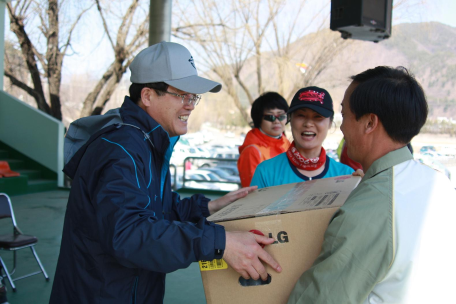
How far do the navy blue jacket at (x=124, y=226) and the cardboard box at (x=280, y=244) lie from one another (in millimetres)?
109

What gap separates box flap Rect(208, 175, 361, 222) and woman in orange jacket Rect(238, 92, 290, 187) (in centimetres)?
163

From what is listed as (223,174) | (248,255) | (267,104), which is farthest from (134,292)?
(223,174)

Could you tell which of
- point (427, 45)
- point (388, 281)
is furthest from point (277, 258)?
point (427, 45)

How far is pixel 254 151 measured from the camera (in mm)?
3371

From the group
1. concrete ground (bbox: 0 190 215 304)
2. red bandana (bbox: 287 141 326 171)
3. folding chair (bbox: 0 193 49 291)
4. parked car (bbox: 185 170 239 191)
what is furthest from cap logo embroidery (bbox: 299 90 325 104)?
parked car (bbox: 185 170 239 191)

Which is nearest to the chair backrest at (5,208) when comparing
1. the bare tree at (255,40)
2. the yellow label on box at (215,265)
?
the yellow label on box at (215,265)

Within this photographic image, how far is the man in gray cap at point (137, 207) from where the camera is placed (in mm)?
1205

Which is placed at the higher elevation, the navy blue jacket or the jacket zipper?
the navy blue jacket

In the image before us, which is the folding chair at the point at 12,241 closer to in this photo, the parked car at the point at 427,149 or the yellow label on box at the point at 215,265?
the yellow label on box at the point at 215,265

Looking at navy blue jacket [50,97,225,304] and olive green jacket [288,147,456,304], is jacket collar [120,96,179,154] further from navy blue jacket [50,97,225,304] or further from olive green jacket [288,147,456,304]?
olive green jacket [288,147,456,304]

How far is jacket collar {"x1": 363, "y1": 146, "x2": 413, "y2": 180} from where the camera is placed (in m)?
1.18

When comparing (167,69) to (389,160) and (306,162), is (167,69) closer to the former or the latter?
(389,160)

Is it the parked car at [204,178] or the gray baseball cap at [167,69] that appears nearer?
the gray baseball cap at [167,69]

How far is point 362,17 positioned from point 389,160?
479 centimetres
